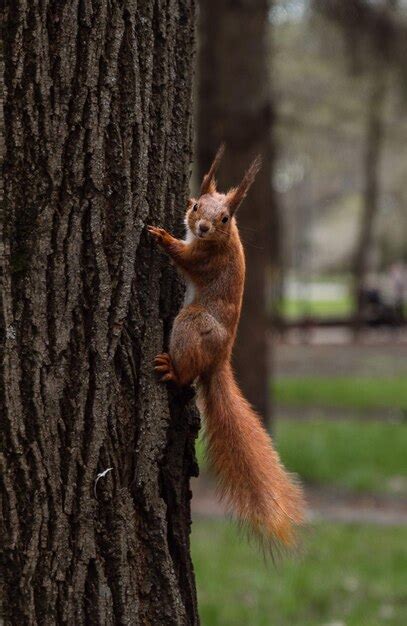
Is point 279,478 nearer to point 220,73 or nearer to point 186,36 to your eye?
point 186,36

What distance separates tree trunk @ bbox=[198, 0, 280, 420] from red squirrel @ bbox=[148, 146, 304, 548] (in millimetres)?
5447

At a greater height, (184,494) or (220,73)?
(220,73)

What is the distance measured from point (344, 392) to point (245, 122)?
5575mm

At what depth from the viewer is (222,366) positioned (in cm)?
257

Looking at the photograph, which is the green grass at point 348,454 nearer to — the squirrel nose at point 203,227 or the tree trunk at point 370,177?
the squirrel nose at point 203,227

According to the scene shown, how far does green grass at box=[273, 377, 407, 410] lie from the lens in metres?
12.2

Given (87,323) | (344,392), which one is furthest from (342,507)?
(344,392)

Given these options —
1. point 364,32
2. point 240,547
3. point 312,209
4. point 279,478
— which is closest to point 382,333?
point 312,209

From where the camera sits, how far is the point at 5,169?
2189mm

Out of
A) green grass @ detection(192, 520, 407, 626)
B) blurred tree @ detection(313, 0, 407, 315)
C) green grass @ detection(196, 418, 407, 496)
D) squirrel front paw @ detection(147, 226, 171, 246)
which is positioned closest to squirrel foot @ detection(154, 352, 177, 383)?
squirrel front paw @ detection(147, 226, 171, 246)

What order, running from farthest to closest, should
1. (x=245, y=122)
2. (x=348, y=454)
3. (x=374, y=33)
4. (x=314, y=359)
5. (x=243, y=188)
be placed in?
(x=314, y=359) < (x=374, y=33) < (x=348, y=454) < (x=245, y=122) < (x=243, y=188)

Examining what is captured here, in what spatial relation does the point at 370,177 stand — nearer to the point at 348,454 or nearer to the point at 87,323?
the point at 348,454

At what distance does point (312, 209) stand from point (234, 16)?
23833 millimetres

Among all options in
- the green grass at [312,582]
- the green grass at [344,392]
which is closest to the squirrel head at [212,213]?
the green grass at [312,582]
